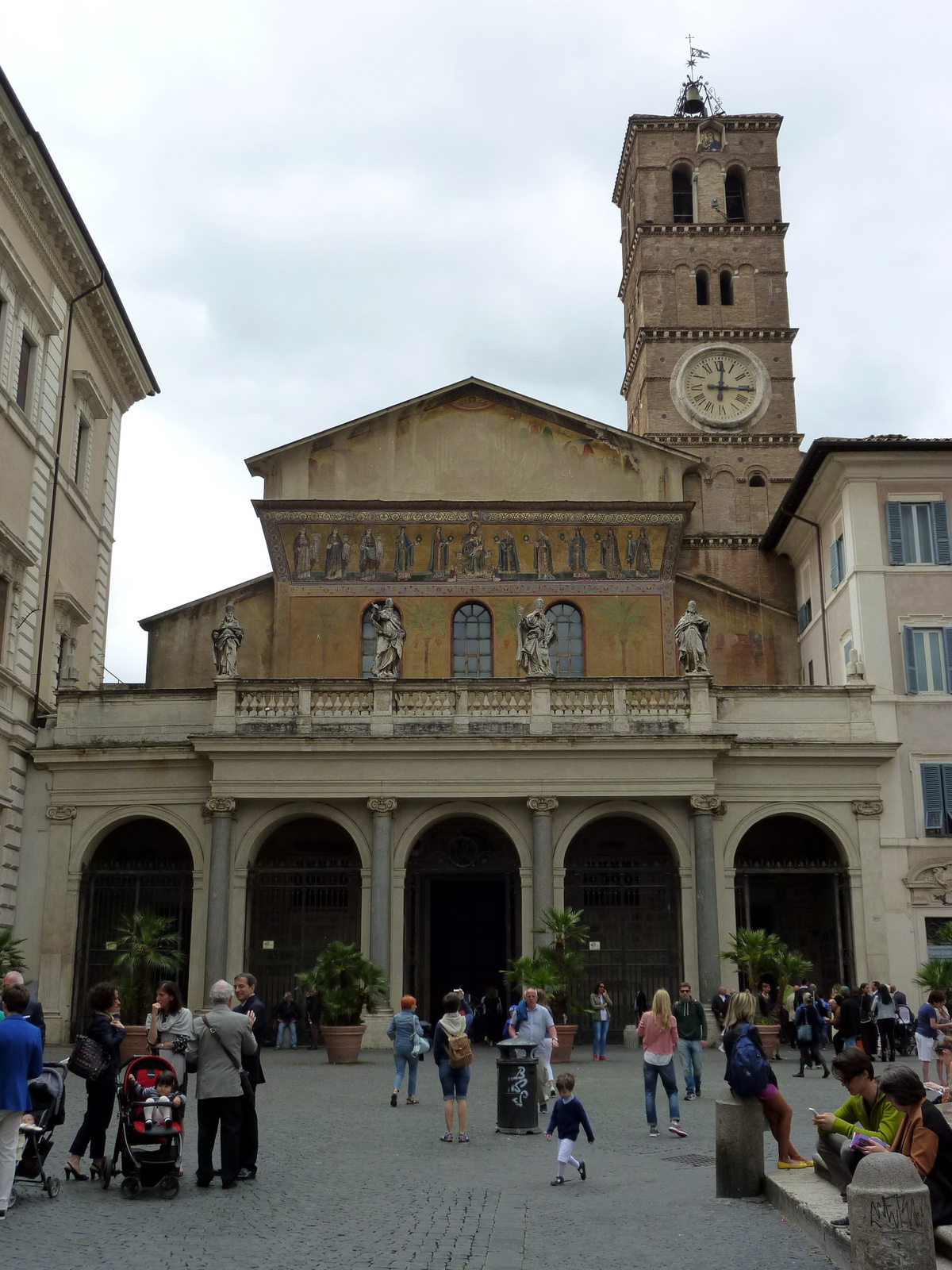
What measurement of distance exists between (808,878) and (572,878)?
204 inches

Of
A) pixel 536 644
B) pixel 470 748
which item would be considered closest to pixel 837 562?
pixel 536 644

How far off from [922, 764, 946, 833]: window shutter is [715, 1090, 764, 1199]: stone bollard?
1730cm

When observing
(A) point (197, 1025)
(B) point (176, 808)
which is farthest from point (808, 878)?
(A) point (197, 1025)

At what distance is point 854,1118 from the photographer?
820cm

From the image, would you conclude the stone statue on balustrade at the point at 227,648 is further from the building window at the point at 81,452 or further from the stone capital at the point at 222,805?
the building window at the point at 81,452

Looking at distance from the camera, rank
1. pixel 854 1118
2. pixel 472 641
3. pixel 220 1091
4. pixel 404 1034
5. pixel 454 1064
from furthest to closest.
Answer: pixel 472 641
pixel 404 1034
pixel 454 1064
pixel 220 1091
pixel 854 1118

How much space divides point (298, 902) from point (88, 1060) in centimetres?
1750

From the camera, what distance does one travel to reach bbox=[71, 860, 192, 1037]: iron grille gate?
24969 millimetres

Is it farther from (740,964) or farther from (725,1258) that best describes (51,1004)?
(725,1258)

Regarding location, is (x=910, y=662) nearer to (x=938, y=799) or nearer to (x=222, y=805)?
(x=938, y=799)

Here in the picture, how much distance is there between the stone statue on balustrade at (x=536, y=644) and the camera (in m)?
25.3

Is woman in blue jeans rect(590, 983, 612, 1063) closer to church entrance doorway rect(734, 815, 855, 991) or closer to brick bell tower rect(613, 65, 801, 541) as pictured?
church entrance doorway rect(734, 815, 855, 991)

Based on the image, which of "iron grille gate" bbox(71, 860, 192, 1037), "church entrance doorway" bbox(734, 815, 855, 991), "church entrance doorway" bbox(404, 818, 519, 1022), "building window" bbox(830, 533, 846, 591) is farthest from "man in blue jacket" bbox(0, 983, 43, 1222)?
"building window" bbox(830, 533, 846, 591)

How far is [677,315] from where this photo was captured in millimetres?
44219
